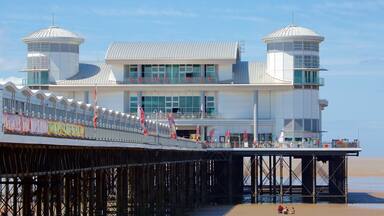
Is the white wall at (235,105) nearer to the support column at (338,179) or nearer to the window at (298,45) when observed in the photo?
the window at (298,45)

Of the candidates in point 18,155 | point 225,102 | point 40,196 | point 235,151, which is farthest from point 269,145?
point 18,155

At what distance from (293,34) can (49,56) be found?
20.8m

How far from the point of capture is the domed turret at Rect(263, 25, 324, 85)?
89.3m

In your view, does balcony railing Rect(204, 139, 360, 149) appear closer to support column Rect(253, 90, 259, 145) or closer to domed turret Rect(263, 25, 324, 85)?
support column Rect(253, 90, 259, 145)

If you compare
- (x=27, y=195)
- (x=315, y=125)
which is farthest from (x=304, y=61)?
(x=27, y=195)

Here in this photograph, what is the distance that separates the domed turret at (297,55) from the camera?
8931 cm

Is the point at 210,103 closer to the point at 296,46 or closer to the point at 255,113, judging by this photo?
the point at 255,113

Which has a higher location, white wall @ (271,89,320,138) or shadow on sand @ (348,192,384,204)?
white wall @ (271,89,320,138)

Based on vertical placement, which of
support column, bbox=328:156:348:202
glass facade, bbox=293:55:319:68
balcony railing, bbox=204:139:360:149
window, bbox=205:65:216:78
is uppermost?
glass facade, bbox=293:55:319:68

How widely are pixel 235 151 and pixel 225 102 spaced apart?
981cm

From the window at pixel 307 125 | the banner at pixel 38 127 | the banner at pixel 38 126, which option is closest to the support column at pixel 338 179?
the window at pixel 307 125

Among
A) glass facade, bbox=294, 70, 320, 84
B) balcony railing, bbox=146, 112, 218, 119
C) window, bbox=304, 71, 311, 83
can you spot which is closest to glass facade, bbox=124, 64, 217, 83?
balcony railing, bbox=146, 112, 218, 119

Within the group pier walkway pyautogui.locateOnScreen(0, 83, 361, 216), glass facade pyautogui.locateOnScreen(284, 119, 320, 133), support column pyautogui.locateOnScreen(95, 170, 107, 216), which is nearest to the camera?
pier walkway pyautogui.locateOnScreen(0, 83, 361, 216)

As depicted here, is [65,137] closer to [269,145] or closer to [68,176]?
[68,176]
